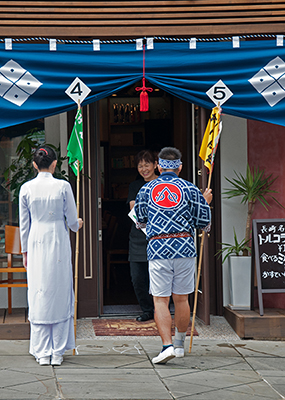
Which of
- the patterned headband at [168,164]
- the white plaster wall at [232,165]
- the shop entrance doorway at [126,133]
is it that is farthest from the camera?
the shop entrance doorway at [126,133]

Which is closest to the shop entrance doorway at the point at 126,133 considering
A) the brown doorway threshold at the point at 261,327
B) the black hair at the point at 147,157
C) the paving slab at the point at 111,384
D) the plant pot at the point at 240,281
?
the black hair at the point at 147,157

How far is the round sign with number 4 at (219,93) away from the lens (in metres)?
5.39

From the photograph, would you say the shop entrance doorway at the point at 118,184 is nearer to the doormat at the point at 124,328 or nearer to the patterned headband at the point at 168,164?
the doormat at the point at 124,328

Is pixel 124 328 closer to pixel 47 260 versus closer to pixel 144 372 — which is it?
pixel 144 372

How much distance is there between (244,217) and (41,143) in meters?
2.56

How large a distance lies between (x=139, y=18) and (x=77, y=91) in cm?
97

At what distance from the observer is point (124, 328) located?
592cm

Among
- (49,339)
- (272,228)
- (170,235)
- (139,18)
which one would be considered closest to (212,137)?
(170,235)

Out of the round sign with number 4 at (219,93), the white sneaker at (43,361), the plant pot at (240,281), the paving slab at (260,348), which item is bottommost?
the paving slab at (260,348)

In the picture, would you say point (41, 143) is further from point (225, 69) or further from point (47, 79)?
point (225, 69)

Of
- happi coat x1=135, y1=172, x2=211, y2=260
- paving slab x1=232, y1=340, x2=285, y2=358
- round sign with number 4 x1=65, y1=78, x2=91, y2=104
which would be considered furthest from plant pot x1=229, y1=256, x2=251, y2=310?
round sign with number 4 x1=65, y1=78, x2=91, y2=104

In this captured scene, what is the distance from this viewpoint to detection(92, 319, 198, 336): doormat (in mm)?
5738

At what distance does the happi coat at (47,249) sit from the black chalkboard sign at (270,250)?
7.24ft

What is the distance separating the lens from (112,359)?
4.88 metres
